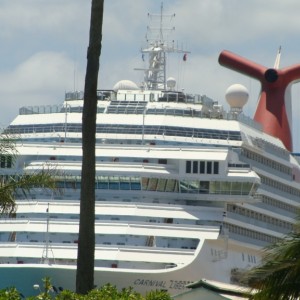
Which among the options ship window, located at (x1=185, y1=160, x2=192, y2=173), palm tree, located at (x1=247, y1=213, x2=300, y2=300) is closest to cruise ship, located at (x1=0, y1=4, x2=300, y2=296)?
ship window, located at (x1=185, y1=160, x2=192, y2=173)

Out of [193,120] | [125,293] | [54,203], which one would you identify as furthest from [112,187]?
[125,293]

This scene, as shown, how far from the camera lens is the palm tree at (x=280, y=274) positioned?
2505cm

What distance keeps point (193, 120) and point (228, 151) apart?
4.73m

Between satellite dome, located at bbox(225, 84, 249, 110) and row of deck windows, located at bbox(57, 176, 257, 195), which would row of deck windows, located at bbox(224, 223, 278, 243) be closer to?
row of deck windows, located at bbox(57, 176, 257, 195)

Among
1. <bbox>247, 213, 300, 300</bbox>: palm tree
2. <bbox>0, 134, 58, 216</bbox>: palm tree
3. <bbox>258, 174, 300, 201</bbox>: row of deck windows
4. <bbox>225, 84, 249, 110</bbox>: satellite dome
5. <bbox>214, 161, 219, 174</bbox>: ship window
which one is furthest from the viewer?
<bbox>225, 84, 249, 110</bbox>: satellite dome

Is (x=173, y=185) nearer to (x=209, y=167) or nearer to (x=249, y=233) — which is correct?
(x=209, y=167)

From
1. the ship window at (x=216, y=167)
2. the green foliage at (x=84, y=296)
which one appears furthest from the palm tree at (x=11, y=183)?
the ship window at (x=216, y=167)

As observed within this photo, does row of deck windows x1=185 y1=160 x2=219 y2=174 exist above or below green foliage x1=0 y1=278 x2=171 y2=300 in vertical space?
above

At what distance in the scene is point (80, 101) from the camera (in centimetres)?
7269

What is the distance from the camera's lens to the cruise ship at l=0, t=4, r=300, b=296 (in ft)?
196

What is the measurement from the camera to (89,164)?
2956 centimetres

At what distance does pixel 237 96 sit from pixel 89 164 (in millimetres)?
51090

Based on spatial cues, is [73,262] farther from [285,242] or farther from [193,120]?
[285,242]

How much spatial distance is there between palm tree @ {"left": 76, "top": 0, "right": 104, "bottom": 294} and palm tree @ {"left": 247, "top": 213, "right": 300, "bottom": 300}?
4853mm
